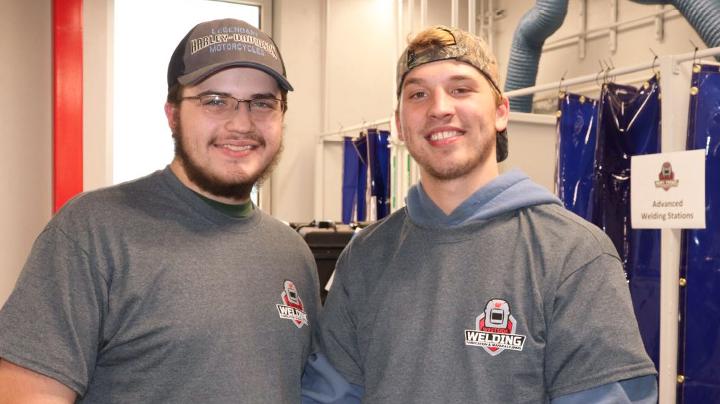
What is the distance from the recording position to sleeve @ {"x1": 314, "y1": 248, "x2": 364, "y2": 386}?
1.53 meters

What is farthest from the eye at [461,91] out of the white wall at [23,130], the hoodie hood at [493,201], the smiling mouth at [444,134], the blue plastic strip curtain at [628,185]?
the white wall at [23,130]

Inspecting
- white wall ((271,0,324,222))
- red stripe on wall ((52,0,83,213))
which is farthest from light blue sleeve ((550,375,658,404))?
white wall ((271,0,324,222))

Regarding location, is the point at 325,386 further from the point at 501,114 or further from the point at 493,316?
the point at 501,114

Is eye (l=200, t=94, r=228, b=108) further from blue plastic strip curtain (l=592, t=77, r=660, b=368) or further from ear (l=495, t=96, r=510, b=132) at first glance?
blue plastic strip curtain (l=592, t=77, r=660, b=368)

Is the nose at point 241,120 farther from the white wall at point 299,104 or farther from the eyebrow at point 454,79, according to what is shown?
the white wall at point 299,104

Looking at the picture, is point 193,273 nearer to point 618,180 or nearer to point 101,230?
point 101,230

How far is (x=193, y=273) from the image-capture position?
1432 millimetres

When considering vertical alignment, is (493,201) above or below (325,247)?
above

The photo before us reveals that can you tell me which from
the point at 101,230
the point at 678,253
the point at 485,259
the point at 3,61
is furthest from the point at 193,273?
the point at 3,61

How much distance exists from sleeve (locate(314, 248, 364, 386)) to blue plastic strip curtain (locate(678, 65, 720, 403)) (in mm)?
1238

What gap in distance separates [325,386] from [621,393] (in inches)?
26.2

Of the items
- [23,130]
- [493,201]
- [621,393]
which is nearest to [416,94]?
[493,201]

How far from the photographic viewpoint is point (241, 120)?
1555mm

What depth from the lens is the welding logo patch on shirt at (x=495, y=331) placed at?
4.26ft
